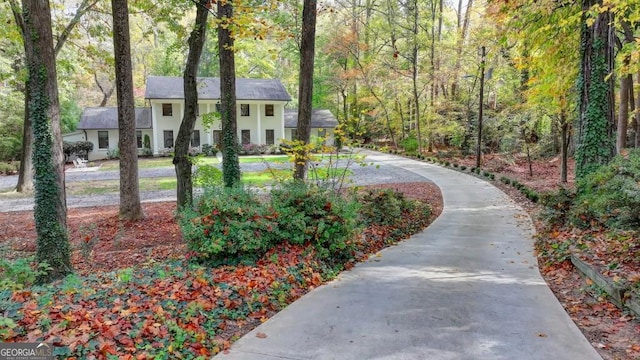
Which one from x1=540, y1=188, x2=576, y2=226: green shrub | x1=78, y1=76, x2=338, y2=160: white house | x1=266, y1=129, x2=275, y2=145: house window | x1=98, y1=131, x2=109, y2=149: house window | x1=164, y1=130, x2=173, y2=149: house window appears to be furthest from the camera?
x1=266, y1=129, x2=275, y2=145: house window

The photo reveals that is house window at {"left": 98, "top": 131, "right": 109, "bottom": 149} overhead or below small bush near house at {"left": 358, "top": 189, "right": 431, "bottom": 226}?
overhead

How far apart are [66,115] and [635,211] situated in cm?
3754

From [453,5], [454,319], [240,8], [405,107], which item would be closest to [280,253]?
[454,319]

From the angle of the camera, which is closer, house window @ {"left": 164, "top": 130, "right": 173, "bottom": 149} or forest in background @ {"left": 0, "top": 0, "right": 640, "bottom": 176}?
forest in background @ {"left": 0, "top": 0, "right": 640, "bottom": 176}

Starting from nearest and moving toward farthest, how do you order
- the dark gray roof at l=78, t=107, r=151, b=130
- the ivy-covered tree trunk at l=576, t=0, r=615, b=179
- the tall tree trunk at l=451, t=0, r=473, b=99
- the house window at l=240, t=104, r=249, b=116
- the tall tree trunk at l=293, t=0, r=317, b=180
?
the ivy-covered tree trunk at l=576, t=0, r=615, b=179, the tall tree trunk at l=293, t=0, r=317, b=180, the tall tree trunk at l=451, t=0, r=473, b=99, the dark gray roof at l=78, t=107, r=151, b=130, the house window at l=240, t=104, r=249, b=116

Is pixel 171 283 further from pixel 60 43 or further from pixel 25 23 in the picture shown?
pixel 60 43

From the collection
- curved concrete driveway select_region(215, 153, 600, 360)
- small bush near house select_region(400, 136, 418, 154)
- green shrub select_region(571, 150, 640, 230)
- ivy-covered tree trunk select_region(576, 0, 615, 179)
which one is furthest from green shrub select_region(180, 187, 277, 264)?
small bush near house select_region(400, 136, 418, 154)

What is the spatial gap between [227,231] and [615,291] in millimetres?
4309

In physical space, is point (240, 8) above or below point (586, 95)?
above

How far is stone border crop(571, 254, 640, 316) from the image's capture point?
3.96m

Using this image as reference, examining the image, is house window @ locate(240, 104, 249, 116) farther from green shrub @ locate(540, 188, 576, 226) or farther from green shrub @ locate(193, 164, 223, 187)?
green shrub @ locate(540, 188, 576, 226)

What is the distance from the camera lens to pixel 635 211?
18.9 feet

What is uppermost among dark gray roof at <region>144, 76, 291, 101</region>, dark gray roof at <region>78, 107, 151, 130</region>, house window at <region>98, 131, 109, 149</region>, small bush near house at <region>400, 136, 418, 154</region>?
dark gray roof at <region>144, 76, 291, 101</region>

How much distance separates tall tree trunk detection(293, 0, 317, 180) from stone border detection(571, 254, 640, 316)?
5.37m
